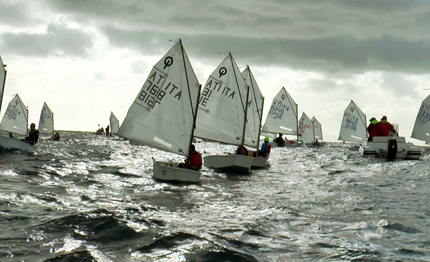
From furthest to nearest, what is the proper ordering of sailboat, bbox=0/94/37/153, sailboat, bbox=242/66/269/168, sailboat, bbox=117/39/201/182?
sailboat, bbox=0/94/37/153
sailboat, bbox=242/66/269/168
sailboat, bbox=117/39/201/182

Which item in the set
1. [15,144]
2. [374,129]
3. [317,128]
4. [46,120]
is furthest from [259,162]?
[317,128]

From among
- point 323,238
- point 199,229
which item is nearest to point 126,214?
point 199,229

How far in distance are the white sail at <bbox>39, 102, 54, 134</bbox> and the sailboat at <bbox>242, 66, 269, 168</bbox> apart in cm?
4746

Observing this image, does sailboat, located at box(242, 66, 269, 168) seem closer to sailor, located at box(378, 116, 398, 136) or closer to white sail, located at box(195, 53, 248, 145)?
white sail, located at box(195, 53, 248, 145)

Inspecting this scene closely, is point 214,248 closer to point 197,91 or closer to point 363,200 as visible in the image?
point 363,200

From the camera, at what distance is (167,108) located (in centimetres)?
2198

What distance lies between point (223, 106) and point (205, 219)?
18280 millimetres

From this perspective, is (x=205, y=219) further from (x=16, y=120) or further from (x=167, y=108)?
(x=16, y=120)

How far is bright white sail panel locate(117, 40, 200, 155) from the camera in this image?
71.5 feet

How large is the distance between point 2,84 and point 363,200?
1007 inches

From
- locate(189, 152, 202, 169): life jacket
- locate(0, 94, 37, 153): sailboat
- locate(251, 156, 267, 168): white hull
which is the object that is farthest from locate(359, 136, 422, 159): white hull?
locate(0, 94, 37, 153): sailboat

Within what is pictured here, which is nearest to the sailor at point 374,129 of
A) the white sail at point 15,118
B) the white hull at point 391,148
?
the white hull at point 391,148

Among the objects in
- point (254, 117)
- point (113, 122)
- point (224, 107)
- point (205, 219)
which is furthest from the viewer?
point (113, 122)

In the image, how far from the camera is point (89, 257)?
832 centimetres
